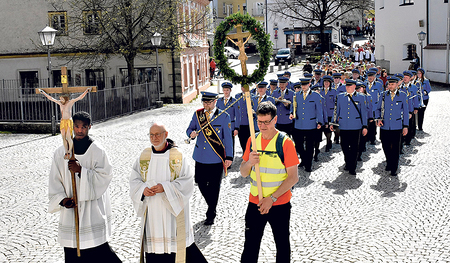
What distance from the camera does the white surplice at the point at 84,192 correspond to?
18.2 feet

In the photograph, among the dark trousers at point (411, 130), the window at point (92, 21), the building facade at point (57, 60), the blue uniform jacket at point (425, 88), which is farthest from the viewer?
Answer: the building facade at point (57, 60)

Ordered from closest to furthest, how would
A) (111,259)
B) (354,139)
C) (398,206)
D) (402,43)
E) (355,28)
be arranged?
1. (111,259)
2. (398,206)
3. (354,139)
4. (402,43)
5. (355,28)

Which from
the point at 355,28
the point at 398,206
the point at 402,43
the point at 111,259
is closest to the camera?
the point at 111,259

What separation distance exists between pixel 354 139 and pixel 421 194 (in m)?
2.24

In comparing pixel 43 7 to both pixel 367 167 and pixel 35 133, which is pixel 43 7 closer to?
pixel 35 133

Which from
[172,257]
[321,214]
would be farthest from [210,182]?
[172,257]

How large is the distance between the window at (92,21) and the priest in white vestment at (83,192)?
21.3 meters

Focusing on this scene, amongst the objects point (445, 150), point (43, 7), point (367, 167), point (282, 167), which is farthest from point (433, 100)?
point (282, 167)

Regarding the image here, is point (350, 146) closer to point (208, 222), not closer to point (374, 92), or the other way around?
point (374, 92)

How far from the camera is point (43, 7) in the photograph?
30.0 meters

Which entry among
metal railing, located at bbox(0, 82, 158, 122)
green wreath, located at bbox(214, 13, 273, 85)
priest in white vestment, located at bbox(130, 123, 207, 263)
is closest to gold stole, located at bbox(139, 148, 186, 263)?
priest in white vestment, located at bbox(130, 123, 207, 263)

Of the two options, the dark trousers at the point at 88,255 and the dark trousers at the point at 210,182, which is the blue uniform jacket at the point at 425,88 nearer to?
the dark trousers at the point at 210,182

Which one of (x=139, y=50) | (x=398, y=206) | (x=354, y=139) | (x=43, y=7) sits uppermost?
(x=43, y=7)

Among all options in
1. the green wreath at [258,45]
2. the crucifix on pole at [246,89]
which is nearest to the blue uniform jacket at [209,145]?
the green wreath at [258,45]
